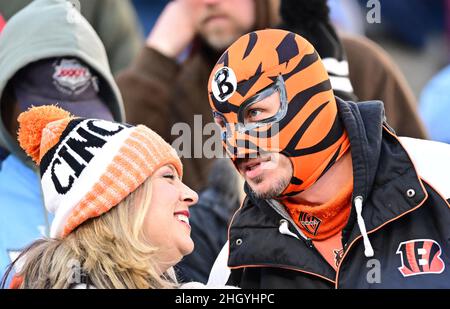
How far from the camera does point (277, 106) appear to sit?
430 centimetres

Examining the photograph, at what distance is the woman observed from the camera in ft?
12.6

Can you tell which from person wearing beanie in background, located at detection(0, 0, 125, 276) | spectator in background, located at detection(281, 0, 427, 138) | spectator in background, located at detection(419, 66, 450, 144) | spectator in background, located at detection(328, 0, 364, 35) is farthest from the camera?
spectator in background, located at detection(328, 0, 364, 35)

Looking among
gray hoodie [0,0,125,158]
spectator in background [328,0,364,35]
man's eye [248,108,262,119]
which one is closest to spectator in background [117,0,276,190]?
gray hoodie [0,0,125,158]

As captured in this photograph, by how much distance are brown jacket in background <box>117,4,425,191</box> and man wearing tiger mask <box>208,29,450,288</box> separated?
5.21 feet

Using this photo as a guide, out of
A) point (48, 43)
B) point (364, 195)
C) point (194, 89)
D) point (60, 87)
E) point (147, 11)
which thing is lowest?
point (147, 11)

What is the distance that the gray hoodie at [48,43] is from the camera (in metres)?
5.09

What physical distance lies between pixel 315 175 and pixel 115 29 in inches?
114

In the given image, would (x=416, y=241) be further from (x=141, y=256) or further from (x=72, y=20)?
(x=72, y=20)

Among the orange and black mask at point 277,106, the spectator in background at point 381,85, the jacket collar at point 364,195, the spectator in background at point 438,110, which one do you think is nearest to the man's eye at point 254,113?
the orange and black mask at point 277,106

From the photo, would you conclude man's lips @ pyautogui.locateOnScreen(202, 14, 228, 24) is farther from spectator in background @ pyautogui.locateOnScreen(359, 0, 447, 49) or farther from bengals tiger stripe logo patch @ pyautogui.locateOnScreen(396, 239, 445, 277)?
spectator in background @ pyautogui.locateOnScreen(359, 0, 447, 49)

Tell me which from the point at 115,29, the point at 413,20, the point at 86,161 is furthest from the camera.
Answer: the point at 413,20

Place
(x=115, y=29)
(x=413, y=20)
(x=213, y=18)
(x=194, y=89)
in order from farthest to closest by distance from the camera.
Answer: (x=413, y=20) → (x=115, y=29) → (x=194, y=89) → (x=213, y=18)

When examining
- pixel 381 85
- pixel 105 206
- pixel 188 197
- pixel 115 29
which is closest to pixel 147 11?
pixel 115 29

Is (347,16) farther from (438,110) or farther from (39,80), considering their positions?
(39,80)
